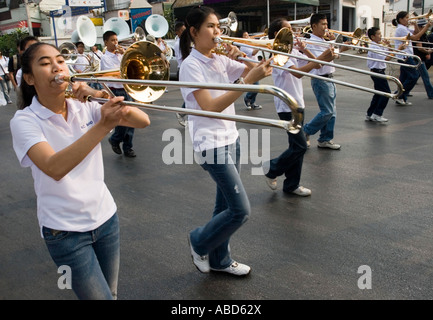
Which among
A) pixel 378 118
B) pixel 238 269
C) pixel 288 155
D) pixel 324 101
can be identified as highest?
pixel 324 101

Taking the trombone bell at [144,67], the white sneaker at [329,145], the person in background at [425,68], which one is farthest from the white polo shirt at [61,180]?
the person in background at [425,68]

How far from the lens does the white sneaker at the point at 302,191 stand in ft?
14.7

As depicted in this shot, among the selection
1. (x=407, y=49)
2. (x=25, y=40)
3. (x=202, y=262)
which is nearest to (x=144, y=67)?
(x=202, y=262)

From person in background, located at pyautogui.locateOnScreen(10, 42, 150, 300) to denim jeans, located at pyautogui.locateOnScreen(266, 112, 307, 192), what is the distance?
247cm

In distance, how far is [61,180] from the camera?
75.4 inches

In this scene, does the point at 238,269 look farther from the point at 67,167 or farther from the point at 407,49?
the point at 407,49

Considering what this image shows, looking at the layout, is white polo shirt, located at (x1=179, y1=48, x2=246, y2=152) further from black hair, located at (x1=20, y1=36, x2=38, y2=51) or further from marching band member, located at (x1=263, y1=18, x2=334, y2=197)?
black hair, located at (x1=20, y1=36, x2=38, y2=51)

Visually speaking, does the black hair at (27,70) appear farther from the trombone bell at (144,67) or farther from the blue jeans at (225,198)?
the blue jeans at (225,198)

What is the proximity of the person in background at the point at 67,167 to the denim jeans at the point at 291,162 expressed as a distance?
247 cm

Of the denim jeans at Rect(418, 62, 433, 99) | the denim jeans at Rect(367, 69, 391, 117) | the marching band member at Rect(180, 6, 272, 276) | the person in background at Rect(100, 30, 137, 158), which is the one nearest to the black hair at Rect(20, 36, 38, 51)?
the person in background at Rect(100, 30, 137, 158)

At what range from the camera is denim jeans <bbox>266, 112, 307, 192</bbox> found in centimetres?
428

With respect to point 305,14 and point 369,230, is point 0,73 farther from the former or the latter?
point 305,14

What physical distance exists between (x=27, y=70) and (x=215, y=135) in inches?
Result: 46.8
